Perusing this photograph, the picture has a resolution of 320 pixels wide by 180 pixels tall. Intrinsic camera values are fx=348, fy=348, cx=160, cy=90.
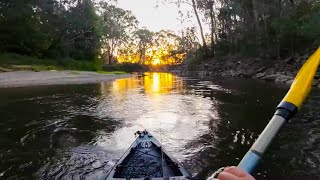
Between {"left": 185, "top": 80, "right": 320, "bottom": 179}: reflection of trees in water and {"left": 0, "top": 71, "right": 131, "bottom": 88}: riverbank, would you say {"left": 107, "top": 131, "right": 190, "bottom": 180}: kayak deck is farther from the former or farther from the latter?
{"left": 0, "top": 71, "right": 131, "bottom": 88}: riverbank

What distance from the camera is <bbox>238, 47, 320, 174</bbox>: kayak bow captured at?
1227 millimetres

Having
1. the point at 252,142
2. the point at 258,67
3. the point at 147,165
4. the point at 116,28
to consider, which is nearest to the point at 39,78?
the point at 258,67

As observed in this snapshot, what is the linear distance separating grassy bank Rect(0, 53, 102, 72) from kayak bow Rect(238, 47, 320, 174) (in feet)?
103

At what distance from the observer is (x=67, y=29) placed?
42.6 meters

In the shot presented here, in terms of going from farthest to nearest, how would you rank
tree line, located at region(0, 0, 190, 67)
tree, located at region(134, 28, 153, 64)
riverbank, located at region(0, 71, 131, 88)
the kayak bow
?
tree, located at region(134, 28, 153, 64), tree line, located at region(0, 0, 190, 67), riverbank, located at region(0, 71, 131, 88), the kayak bow

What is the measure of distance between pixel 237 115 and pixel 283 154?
217 inches

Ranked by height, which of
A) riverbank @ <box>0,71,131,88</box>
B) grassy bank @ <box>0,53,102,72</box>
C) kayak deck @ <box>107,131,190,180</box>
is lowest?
kayak deck @ <box>107,131,190,180</box>

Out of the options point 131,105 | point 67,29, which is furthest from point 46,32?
point 131,105

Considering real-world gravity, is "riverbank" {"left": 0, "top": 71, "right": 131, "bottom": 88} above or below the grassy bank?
below

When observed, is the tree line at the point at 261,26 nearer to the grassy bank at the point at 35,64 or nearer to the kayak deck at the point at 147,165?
the grassy bank at the point at 35,64

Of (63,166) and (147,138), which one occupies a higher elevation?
(147,138)

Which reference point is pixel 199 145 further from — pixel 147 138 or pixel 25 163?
pixel 25 163

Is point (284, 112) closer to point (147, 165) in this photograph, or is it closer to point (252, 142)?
point (147, 165)

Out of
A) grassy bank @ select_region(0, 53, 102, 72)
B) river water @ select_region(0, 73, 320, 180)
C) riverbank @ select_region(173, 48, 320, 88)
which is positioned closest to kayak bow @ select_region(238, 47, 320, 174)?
river water @ select_region(0, 73, 320, 180)
